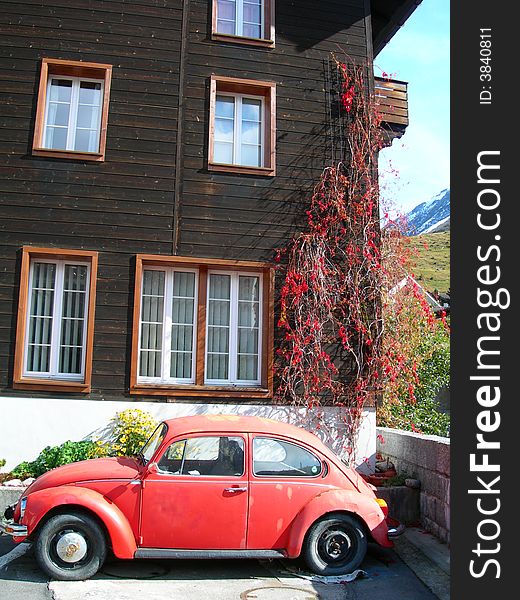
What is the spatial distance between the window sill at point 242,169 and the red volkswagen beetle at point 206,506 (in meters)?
5.32

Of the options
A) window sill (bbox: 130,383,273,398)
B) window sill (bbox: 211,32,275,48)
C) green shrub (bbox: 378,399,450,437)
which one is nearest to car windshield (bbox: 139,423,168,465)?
window sill (bbox: 130,383,273,398)

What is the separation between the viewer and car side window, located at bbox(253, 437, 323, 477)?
22.9 ft

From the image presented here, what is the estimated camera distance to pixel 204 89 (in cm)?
1140

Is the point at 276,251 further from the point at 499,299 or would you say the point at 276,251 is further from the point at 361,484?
the point at 499,299

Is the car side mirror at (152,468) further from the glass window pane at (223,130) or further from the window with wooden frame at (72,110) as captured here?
the glass window pane at (223,130)

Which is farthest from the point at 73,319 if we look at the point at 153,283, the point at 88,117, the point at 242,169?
the point at 242,169

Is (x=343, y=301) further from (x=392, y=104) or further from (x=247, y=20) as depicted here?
(x=247, y=20)

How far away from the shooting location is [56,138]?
11.0m

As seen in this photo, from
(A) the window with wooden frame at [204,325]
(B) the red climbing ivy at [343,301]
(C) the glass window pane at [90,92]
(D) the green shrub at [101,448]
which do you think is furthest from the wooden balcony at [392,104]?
(D) the green shrub at [101,448]

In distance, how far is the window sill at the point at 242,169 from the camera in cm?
1112

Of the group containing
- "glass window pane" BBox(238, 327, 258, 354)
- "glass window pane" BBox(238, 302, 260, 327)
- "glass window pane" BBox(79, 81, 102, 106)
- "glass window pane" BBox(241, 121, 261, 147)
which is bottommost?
"glass window pane" BBox(238, 327, 258, 354)

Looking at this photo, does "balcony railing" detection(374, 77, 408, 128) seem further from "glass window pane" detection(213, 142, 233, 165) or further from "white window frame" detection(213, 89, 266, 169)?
"glass window pane" detection(213, 142, 233, 165)

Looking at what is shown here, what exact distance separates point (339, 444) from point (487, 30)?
6.88 m

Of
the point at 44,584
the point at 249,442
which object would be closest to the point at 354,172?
the point at 249,442
